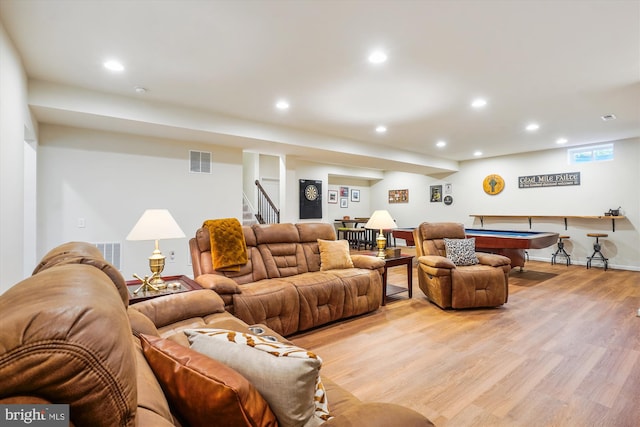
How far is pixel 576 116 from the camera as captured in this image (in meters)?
4.70

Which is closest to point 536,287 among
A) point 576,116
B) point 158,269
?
point 576,116

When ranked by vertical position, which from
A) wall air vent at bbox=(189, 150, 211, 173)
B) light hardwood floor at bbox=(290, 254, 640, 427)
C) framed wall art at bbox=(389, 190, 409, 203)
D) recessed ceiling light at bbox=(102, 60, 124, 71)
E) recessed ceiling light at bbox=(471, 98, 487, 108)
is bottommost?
light hardwood floor at bbox=(290, 254, 640, 427)

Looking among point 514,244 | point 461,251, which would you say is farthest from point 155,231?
point 514,244

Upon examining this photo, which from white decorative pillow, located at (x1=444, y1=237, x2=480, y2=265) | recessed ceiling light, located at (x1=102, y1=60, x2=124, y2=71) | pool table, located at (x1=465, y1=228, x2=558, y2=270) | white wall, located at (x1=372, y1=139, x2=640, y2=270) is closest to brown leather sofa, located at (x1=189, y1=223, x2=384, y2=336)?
white decorative pillow, located at (x1=444, y1=237, x2=480, y2=265)

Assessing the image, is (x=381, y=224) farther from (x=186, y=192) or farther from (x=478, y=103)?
(x=186, y=192)

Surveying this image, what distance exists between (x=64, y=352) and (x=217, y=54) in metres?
→ 2.93

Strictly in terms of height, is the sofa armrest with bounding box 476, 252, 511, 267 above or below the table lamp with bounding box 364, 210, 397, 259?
below

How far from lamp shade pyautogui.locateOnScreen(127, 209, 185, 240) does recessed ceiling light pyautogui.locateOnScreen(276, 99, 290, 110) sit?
2.20m

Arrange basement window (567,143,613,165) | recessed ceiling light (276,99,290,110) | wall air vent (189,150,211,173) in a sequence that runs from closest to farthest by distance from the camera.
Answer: recessed ceiling light (276,99,290,110) → wall air vent (189,150,211,173) → basement window (567,143,613,165)

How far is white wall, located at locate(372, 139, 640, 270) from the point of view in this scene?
623 cm

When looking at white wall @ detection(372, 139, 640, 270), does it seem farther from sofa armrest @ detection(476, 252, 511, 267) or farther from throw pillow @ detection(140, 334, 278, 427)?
throw pillow @ detection(140, 334, 278, 427)

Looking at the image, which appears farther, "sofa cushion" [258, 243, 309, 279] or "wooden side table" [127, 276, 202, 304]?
"sofa cushion" [258, 243, 309, 279]

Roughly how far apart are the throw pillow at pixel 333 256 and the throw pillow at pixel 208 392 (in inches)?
113

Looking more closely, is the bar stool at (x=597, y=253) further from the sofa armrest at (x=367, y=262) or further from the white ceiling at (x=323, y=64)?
the sofa armrest at (x=367, y=262)
